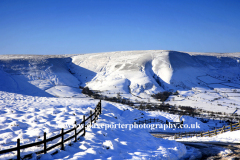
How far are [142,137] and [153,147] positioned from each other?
1651 millimetres

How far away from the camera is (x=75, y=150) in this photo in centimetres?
817

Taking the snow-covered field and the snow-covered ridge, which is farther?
the snow-covered ridge

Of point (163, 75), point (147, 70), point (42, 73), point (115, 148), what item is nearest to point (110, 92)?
point (147, 70)

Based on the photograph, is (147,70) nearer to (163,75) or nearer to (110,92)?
(163,75)

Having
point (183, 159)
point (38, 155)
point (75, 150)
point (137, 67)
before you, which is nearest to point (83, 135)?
point (75, 150)

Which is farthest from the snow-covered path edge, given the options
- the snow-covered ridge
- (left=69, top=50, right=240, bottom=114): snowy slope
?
the snow-covered ridge

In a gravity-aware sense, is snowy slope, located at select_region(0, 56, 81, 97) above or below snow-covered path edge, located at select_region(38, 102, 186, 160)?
above

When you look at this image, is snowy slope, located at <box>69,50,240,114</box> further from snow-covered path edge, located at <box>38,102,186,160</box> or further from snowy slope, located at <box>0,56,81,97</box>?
snow-covered path edge, located at <box>38,102,186,160</box>

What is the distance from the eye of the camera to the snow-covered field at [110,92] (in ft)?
31.9

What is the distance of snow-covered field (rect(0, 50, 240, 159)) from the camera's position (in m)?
9.71

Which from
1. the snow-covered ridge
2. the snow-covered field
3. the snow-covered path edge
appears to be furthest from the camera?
the snow-covered ridge

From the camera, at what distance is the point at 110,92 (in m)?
57.9

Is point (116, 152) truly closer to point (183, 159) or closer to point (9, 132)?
point (183, 159)

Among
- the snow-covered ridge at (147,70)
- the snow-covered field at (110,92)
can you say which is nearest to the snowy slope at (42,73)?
the snow-covered field at (110,92)
